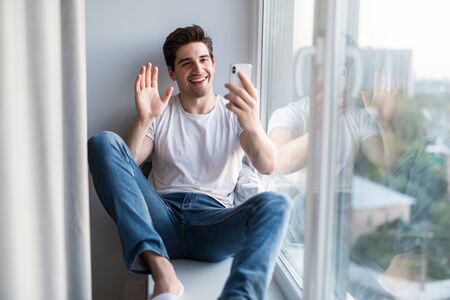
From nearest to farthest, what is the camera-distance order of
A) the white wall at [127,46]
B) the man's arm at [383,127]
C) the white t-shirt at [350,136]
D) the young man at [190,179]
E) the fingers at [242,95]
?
the man's arm at [383,127] < the white t-shirt at [350,136] < the young man at [190,179] < the fingers at [242,95] < the white wall at [127,46]

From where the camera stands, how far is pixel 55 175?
1114 millimetres

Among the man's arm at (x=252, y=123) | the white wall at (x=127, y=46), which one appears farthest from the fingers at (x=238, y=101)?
the white wall at (x=127, y=46)

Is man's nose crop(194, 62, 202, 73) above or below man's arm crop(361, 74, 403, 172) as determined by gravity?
above

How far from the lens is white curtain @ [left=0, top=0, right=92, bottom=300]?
1.06 m

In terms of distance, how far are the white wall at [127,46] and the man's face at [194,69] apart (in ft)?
0.54

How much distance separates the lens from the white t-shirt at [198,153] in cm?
163

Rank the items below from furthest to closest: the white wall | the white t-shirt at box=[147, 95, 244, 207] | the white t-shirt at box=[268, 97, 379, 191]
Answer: the white wall → the white t-shirt at box=[147, 95, 244, 207] → the white t-shirt at box=[268, 97, 379, 191]

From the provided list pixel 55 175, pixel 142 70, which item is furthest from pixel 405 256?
pixel 142 70

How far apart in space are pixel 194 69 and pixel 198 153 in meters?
0.27

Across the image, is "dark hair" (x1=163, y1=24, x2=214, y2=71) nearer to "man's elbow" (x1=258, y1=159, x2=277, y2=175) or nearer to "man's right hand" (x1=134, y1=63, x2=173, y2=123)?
"man's right hand" (x1=134, y1=63, x2=173, y2=123)

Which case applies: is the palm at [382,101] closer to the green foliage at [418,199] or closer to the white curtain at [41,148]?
the green foliage at [418,199]

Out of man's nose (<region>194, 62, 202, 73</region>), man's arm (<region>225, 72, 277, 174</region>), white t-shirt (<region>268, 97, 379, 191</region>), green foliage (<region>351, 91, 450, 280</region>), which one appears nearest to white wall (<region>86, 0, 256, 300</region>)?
man's nose (<region>194, 62, 202, 73</region>)

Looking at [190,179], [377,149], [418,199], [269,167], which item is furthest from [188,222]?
[418,199]

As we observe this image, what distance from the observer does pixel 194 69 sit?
1669 mm
